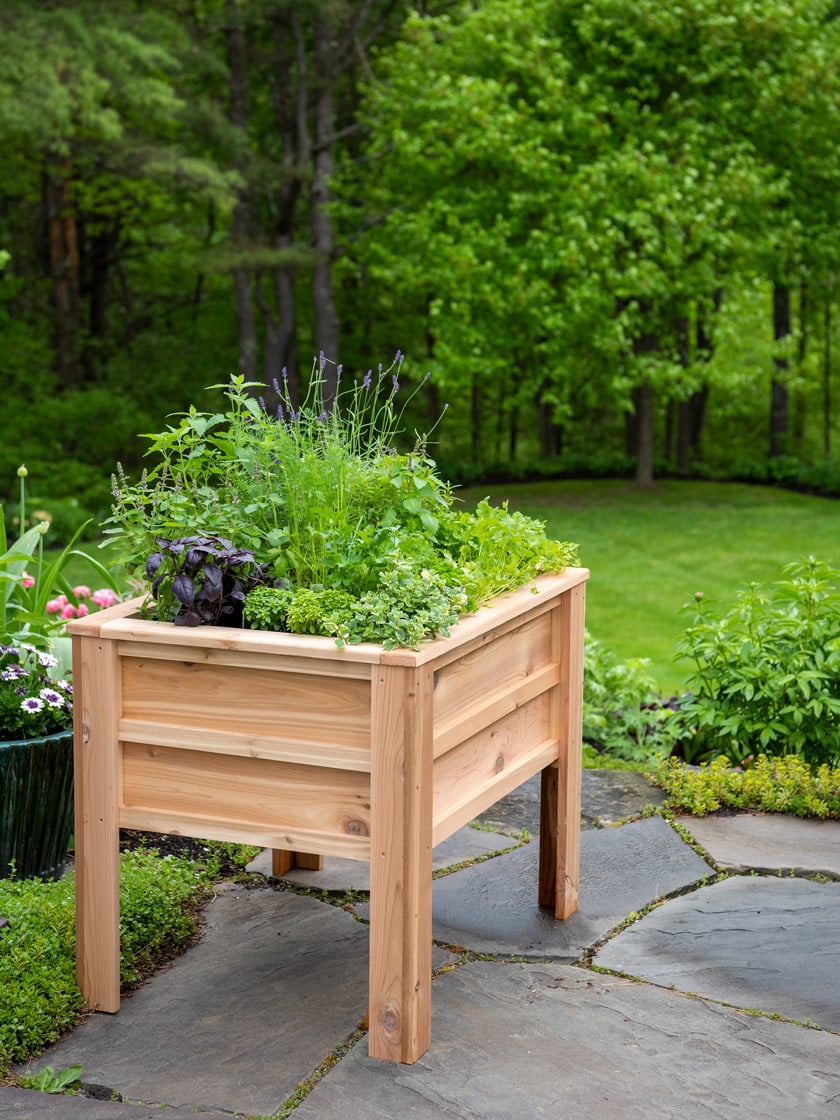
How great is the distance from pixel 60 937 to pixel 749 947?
163 centimetres

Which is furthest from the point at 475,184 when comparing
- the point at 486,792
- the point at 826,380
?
the point at 486,792

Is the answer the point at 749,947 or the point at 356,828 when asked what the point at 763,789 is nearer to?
the point at 749,947

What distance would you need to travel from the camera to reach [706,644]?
4.34m

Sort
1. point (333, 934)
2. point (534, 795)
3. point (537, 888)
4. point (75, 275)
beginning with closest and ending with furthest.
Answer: point (333, 934) → point (537, 888) → point (534, 795) → point (75, 275)

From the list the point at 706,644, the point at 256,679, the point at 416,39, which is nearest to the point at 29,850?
the point at 256,679

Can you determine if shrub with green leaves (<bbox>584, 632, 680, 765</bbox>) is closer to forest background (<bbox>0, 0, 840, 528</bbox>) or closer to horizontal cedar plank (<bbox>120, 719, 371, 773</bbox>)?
horizontal cedar plank (<bbox>120, 719, 371, 773</bbox>)

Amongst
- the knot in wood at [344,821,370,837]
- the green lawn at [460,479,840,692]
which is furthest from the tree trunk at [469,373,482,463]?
the knot in wood at [344,821,370,837]

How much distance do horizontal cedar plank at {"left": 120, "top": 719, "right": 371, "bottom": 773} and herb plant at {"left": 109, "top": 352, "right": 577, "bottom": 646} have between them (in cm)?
22

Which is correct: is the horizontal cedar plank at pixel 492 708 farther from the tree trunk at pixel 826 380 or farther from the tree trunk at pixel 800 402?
the tree trunk at pixel 826 380

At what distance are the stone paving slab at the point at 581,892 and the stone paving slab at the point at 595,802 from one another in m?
0.14

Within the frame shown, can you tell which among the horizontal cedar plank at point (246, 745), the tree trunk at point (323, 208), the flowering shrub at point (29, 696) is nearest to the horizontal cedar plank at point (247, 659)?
the horizontal cedar plank at point (246, 745)

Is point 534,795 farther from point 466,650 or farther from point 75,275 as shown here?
point 75,275

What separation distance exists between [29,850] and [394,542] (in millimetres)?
1472

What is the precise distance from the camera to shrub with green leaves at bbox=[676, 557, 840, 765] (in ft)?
13.5
